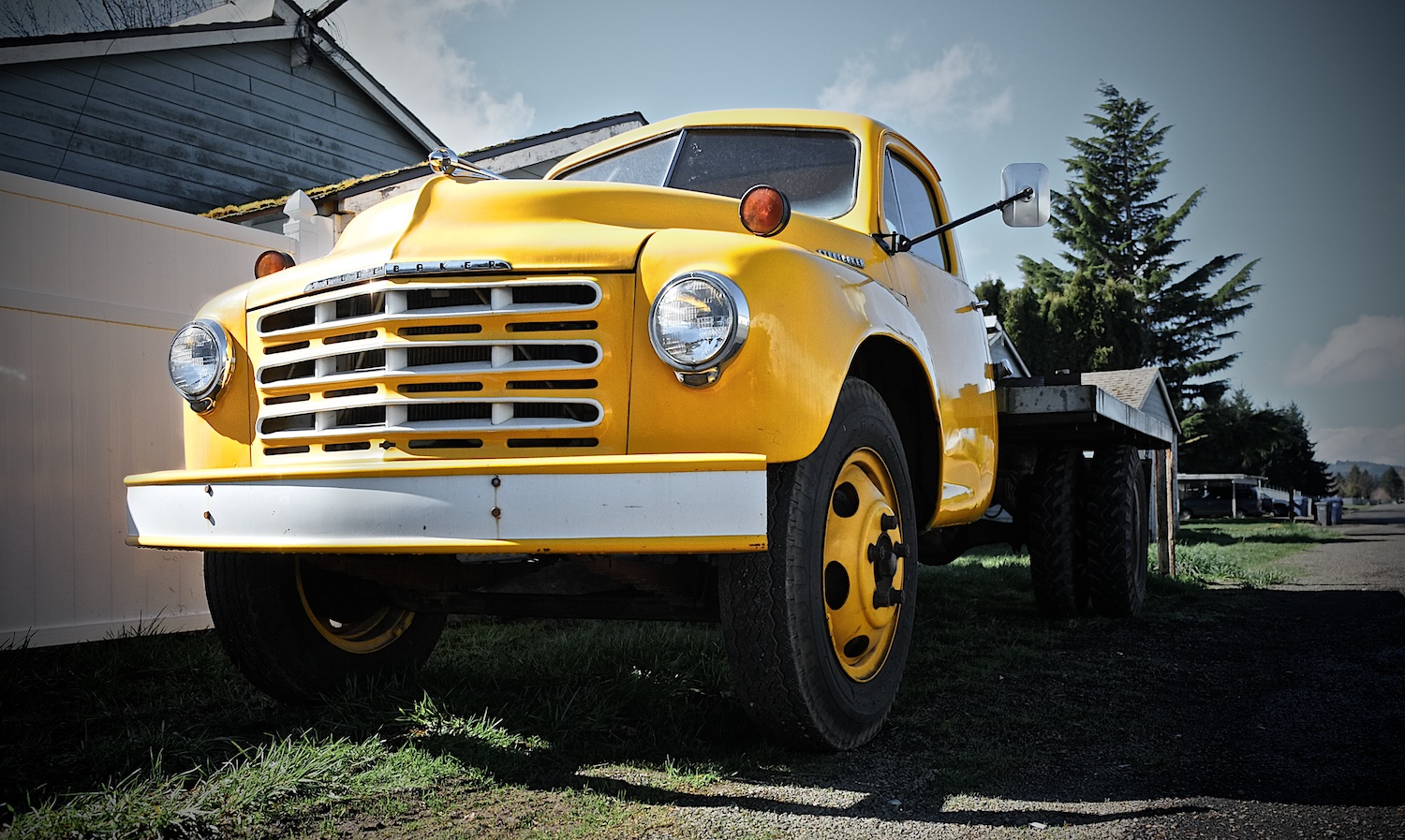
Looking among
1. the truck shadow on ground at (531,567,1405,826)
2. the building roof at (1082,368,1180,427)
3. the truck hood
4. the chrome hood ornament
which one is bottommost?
the truck shadow on ground at (531,567,1405,826)

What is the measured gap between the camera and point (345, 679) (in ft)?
12.0

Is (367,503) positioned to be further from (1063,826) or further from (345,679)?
(1063,826)

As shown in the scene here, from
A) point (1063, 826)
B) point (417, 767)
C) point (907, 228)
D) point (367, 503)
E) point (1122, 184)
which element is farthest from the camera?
point (1122, 184)

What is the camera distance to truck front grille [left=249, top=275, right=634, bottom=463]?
8.59ft

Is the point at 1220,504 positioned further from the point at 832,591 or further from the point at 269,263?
the point at 269,263

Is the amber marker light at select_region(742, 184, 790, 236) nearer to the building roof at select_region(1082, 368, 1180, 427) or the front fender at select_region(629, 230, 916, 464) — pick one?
the front fender at select_region(629, 230, 916, 464)

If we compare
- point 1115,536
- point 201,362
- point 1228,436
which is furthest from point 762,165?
point 1228,436

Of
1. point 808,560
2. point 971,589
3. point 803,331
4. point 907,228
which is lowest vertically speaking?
point 971,589

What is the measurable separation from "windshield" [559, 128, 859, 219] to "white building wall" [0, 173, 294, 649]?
2334 millimetres

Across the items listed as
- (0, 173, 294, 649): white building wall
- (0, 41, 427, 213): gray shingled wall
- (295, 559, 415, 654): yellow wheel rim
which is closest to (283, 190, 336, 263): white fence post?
(0, 173, 294, 649): white building wall

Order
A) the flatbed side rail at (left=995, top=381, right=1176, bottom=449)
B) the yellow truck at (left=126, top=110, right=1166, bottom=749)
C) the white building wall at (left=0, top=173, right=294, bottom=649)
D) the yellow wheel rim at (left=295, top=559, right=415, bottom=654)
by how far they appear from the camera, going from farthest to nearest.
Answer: the flatbed side rail at (left=995, top=381, right=1176, bottom=449) < the white building wall at (left=0, top=173, right=294, bottom=649) < the yellow wheel rim at (left=295, top=559, right=415, bottom=654) < the yellow truck at (left=126, top=110, right=1166, bottom=749)

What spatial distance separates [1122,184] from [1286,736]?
45968 millimetres

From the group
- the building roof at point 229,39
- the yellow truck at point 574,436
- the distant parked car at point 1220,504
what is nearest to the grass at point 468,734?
the yellow truck at point 574,436

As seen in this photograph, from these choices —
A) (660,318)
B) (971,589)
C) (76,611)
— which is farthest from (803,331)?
(971,589)
